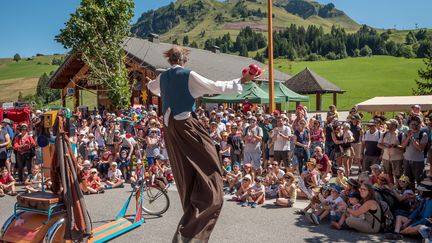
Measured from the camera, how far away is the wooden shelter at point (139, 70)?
2409 centimetres

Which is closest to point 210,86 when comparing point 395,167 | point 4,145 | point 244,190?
point 244,190

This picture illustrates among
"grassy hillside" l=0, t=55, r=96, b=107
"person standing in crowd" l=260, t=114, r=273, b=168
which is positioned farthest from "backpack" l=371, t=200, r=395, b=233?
"grassy hillside" l=0, t=55, r=96, b=107

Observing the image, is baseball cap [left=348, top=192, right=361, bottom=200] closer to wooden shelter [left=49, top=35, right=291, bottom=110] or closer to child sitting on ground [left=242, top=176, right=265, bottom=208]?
child sitting on ground [left=242, top=176, right=265, bottom=208]

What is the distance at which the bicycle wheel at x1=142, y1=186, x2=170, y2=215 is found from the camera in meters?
7.66

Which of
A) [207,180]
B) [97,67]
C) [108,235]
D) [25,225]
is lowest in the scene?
[108,235]

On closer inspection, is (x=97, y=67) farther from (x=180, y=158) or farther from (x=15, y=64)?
(x=15, y=64)

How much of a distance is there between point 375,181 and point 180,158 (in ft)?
17.9

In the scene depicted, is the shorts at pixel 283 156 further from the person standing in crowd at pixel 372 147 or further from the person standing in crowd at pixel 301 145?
the person standing in crowd at pixel 372 147

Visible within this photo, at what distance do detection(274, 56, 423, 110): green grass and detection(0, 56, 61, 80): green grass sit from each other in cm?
5542

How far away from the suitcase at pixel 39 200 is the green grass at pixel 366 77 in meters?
48.9

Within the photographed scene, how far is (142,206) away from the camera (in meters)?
7.50

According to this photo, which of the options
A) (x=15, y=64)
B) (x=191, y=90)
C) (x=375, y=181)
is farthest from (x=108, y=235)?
(x=15, y=64)

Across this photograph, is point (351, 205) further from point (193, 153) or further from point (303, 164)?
point (193, 153)

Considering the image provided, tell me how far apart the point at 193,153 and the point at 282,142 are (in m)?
7.34
